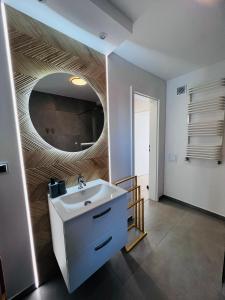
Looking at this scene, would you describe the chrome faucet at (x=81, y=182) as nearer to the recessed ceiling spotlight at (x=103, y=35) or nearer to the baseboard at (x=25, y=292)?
the baseboard at (x=25, y=292)

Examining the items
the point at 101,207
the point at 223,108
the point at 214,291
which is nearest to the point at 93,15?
the point at 101,207

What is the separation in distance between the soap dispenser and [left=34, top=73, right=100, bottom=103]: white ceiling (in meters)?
0.84

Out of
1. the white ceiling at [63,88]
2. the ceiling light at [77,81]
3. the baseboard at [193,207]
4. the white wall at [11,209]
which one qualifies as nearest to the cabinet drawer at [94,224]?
the white wall at [11,209]

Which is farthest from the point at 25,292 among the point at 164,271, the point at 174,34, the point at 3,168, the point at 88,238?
the point at 174,34

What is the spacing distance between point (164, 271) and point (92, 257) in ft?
2.79

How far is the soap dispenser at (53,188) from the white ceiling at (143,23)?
1.37m

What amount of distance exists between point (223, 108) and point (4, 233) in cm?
289

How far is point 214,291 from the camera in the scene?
126 centimetres

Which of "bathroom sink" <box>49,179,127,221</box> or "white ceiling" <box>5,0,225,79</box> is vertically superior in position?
"white ceiling" <box>5,0,225,79</box>

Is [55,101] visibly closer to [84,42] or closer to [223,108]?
[84,42]

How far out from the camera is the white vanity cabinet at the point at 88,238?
39.8 inches

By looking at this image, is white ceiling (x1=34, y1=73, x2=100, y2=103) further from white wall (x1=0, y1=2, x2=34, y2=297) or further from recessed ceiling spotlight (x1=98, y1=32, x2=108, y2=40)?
recessed ceiling spotlight (x1=98, y1=32, x2=108, y2=40)

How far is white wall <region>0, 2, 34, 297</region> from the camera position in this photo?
3.54 ft

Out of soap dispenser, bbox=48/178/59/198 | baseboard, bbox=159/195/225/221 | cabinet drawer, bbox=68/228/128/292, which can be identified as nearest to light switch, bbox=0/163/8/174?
soap dispenser, bbox=48/178/59/198
